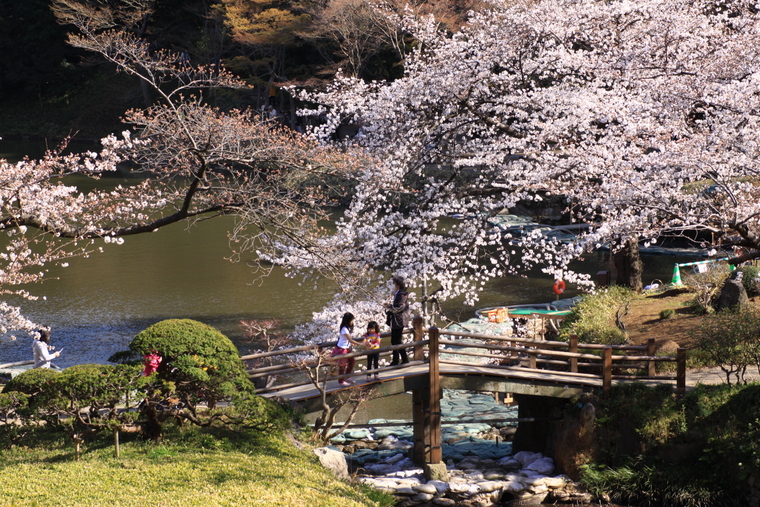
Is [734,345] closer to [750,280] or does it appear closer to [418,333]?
[750,280]

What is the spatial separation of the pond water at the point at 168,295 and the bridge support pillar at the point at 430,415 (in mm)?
6662

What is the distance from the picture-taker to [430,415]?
1225 centimetres

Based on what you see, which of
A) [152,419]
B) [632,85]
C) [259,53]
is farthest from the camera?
[259,53]

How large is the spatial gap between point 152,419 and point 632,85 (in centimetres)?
1045

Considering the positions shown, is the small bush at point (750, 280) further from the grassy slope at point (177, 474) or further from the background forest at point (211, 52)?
the background forest at point (211, 52)

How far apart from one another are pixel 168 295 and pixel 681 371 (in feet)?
53.7

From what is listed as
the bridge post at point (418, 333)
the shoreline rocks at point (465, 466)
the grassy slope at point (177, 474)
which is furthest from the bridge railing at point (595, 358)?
the grassy slope at point (177, 474)

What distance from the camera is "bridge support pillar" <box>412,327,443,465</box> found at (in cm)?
1195

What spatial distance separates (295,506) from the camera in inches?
310

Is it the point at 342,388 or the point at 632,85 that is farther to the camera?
the point at 632,85

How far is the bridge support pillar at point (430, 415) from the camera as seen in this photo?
1195 centimetres

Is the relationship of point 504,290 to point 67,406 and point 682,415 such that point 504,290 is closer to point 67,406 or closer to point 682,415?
point 682,415

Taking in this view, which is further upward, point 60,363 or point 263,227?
point 263,227

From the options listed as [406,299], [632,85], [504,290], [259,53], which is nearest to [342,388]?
[406,299]
